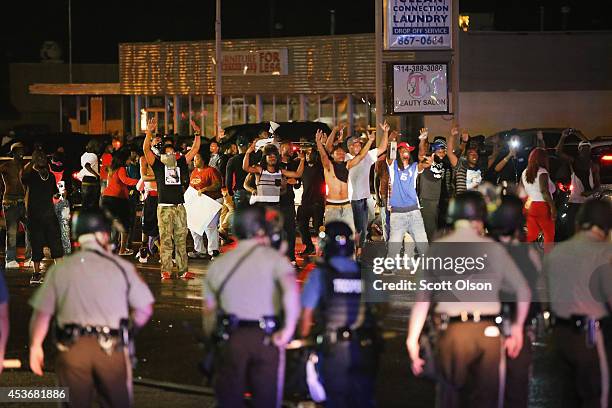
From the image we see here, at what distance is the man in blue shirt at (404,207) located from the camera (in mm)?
15969

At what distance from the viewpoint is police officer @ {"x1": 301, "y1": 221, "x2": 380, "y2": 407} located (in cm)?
747

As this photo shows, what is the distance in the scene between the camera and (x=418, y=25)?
70.7 feet

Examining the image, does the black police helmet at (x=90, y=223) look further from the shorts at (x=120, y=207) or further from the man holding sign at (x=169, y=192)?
the shorts at (x=120, y=207)

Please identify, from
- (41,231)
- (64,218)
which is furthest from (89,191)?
(41,231)

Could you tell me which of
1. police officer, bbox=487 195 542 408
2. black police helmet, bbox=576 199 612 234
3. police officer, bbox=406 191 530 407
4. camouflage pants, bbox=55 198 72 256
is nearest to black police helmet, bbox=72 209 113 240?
police officer, bbox=406 191 530 407

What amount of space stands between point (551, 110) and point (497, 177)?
76.7 feet

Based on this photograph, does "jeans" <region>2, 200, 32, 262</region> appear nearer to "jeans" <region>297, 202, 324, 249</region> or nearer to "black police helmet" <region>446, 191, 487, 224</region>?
"jeans" <region>297, 202, 324, 249</region>

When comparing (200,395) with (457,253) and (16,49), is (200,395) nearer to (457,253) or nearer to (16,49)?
(457,253)

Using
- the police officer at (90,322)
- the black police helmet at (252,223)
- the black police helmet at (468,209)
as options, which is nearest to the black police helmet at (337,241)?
the black police helmet at (252,223)

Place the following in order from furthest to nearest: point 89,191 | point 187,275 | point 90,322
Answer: point 89,191, point 187,275, point 90,322

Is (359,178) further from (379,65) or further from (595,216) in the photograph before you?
(595,216)

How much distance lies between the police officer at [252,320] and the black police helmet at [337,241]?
465 millimetres

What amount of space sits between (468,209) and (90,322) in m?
2.35

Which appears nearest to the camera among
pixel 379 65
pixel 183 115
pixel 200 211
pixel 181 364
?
pixel 181 364
